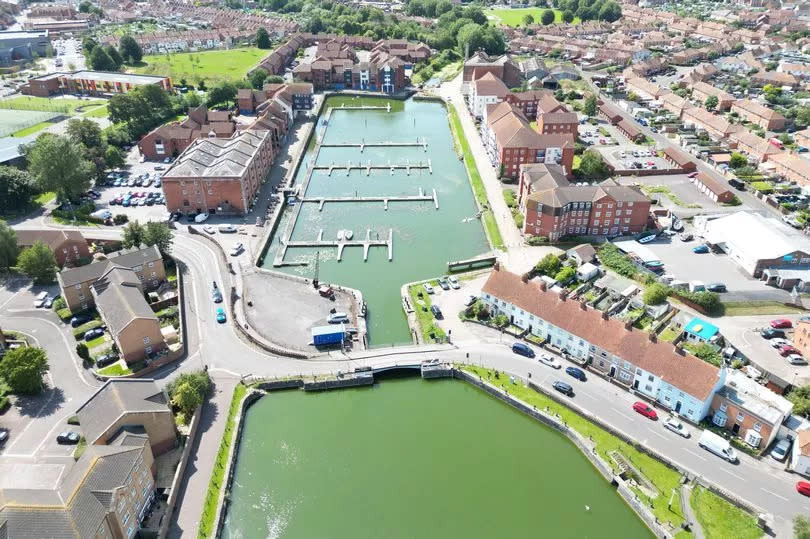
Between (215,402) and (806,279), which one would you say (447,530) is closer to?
(215,402)

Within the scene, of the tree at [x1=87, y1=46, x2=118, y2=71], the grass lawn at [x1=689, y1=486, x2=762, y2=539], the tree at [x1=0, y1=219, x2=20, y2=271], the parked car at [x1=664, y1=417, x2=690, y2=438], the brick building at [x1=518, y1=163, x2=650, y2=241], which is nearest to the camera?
Result: the grass lawn at [x1=689, y1=486, x2=762, y2=539]

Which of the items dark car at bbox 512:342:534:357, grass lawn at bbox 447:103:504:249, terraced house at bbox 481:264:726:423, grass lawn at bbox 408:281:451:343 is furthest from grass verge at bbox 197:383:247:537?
grass lawn at bbox 447:103:504:249

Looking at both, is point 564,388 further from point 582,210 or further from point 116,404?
point 116,404

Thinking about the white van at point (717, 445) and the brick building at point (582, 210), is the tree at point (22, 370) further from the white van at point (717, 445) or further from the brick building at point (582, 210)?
the brick building at point (582, 210)

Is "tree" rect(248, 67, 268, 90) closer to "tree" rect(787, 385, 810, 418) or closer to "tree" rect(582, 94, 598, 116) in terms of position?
"tree" rect(582, 94, 598, 116)

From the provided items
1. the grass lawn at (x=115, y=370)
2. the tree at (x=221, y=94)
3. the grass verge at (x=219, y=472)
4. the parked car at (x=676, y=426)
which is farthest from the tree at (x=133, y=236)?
the tree at (x=221, y=94)

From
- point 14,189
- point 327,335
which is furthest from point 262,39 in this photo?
point 327,335
